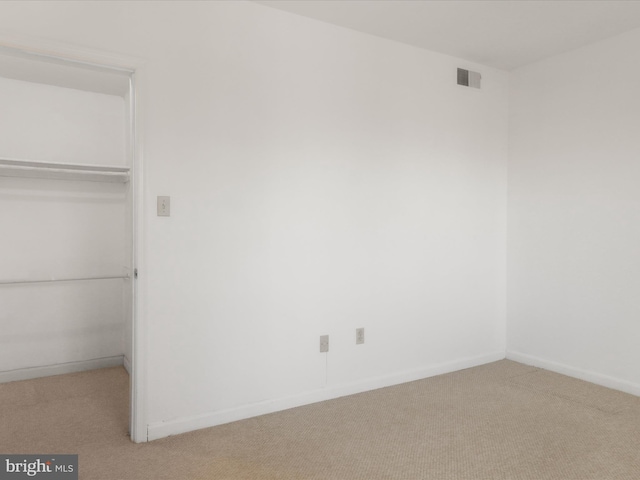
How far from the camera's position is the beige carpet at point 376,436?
7.55ft

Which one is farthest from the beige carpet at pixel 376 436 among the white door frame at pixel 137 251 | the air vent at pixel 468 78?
the air vent at pixel 468 78

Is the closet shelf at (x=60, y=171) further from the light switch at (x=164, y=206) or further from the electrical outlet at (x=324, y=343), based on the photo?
the electrical outlet at (x=324, y=343)

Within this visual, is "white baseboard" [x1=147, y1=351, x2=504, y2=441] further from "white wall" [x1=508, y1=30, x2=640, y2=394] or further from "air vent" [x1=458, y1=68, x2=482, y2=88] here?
"air vent" [x1=458, y1=68, x2=482, y2=88]

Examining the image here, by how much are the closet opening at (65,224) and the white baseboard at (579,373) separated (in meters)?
3.31

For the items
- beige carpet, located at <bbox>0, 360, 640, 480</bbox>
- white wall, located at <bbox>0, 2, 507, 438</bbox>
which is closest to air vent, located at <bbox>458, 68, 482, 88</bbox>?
white wall, located at <bbox>0, 2, 507, 438</bbox>

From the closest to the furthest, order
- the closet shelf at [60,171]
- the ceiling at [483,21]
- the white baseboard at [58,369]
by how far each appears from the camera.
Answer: the ceiling at [483,21]
the closet shelf at [60,171]
the white baseboard at [58,369]

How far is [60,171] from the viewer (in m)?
3.56

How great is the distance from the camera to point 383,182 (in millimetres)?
3557

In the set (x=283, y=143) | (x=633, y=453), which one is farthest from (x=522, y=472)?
(x=283, y=143)

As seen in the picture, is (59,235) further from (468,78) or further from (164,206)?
(468,78)

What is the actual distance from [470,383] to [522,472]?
135cm

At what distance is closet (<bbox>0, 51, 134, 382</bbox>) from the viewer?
3.70 metres

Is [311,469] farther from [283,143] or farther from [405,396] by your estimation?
[283,143]

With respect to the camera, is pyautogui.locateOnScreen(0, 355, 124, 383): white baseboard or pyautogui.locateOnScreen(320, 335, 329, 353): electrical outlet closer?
pyautogui.locateOnScreen(320, 335, 329, 353): electrical outlet
